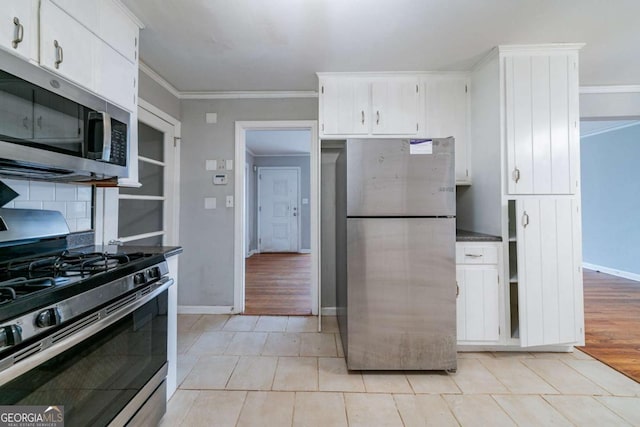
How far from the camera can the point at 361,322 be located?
1.92 meters

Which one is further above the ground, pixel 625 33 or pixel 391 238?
pixel 625 33

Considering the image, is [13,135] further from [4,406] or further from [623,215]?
[623,215]

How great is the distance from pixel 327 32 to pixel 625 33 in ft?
6.87

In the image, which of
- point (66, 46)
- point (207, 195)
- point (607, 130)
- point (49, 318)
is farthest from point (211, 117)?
point (607, 130)

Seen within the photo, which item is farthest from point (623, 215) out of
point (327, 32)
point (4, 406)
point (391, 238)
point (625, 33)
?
point (4, 406)

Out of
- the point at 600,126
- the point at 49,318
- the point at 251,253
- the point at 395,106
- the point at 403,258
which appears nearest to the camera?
the point at 49,318

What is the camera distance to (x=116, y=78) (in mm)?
1627

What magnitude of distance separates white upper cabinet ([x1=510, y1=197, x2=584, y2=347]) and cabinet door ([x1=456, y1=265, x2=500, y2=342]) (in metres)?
0.18

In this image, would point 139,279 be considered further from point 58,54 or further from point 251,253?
point 251,253

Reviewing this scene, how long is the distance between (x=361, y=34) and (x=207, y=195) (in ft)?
6.84

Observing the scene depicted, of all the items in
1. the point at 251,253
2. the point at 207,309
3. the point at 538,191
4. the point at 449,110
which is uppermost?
the point at 449,110

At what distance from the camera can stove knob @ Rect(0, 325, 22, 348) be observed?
708 millimetres

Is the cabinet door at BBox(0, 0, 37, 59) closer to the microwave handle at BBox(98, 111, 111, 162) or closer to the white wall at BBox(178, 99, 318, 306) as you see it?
the microwave handle at BBox(98, 111, 111, 162)

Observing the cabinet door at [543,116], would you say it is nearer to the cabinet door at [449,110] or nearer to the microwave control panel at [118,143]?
the cabinet door at [449,110]
